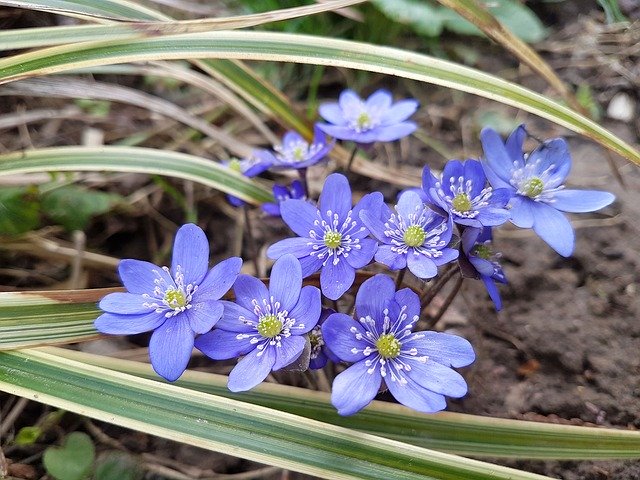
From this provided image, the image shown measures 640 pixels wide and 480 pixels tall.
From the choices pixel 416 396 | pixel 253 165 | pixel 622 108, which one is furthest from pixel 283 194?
pixel 622 108

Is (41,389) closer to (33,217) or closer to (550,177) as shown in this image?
(33,217)

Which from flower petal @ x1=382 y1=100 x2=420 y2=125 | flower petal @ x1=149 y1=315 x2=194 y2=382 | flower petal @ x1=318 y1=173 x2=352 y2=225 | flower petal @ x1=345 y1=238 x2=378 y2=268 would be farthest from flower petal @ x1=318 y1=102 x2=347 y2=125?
flower petal @ x1=149 y1=315 x2=194 y2=382

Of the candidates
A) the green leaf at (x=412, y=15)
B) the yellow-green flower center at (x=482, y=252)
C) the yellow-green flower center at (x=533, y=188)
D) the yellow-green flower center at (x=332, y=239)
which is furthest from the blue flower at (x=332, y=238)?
the green leaf at (x=412, y=15)

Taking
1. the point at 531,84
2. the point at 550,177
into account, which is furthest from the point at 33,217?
Result: the point at 531,84

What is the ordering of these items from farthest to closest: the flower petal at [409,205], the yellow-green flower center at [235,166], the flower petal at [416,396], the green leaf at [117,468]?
the yellow-green flower center at [235,166] → the green leaf at [117,468] → the flower petal at [409,205] → the flower petal at [416,396]

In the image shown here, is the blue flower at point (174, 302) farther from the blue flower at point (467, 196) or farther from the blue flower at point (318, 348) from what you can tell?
the blue flower at point (467, 196)

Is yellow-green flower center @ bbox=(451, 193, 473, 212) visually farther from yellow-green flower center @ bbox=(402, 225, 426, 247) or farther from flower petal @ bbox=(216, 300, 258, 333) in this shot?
flower petal @ bbox=(216, 300, 258, 333)
